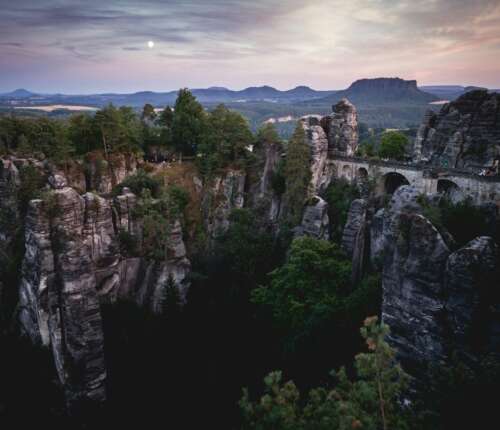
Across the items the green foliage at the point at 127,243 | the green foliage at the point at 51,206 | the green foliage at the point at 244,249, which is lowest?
the green foliage at the point at 244,249

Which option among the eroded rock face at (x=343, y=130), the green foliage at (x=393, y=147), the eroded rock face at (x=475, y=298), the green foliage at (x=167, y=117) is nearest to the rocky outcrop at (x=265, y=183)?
the eroded rock face at (x=343, y=130)

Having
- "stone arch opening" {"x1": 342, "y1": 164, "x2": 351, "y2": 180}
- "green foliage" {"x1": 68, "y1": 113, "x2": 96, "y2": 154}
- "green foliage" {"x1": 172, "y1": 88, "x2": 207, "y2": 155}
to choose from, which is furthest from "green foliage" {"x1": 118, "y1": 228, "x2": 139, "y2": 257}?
"stone arch opening" {"x1": 342, "y1": 164, "x2": 351, "y2": 180}

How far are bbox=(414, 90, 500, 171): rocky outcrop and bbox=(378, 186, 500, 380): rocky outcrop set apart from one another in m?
28.9

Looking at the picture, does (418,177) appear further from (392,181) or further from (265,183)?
(265,183)

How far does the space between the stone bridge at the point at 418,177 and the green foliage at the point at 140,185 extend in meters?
22.0

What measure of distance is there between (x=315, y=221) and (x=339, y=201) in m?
8.14

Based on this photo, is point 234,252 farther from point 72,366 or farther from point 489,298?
point 489,298

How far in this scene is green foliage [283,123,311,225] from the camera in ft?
139

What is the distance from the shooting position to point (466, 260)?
15.4 meters

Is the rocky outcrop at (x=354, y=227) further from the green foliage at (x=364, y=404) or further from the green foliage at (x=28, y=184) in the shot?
the green foliage at (x=28, y=184)

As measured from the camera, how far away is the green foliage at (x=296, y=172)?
42.3 m

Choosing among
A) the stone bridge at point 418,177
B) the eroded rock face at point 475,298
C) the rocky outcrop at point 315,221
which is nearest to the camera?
the eroded rock face at point 475,298

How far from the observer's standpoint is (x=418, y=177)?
42.7 metres

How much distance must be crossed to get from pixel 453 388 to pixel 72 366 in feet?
75.2
